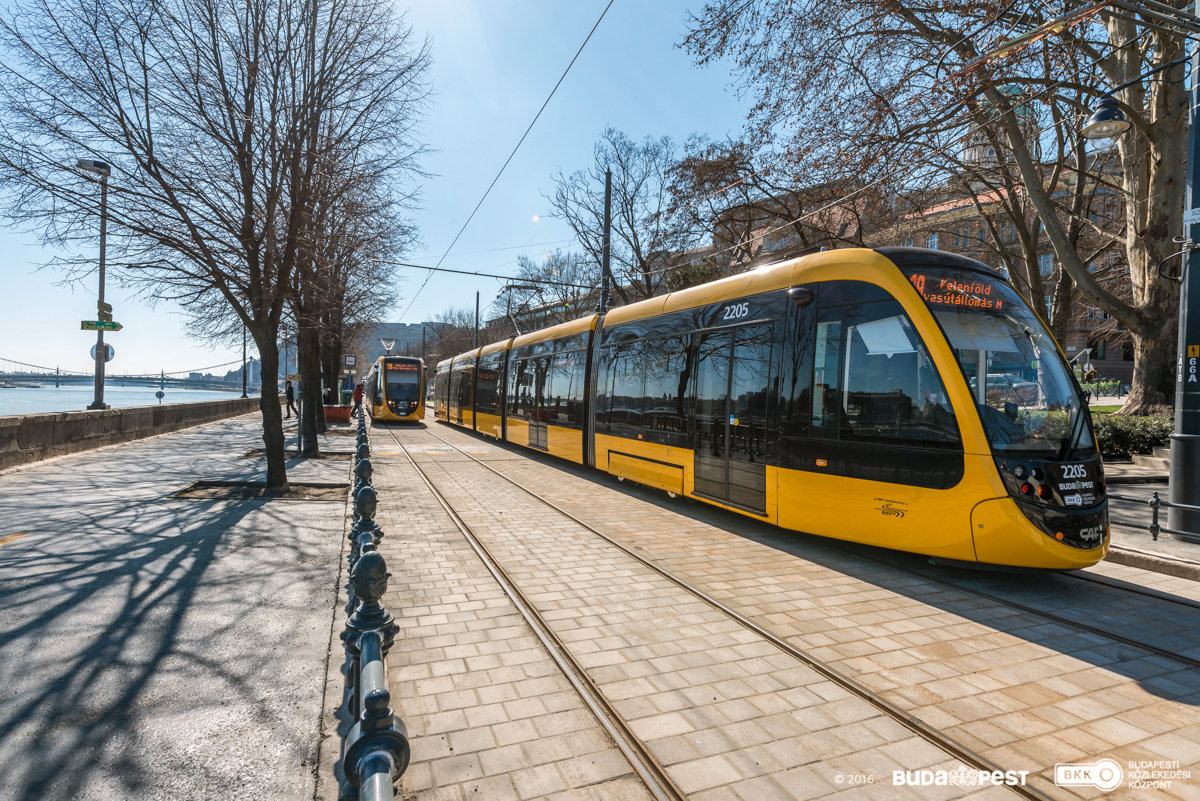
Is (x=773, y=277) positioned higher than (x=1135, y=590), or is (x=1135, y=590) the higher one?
(x=773, y=277)

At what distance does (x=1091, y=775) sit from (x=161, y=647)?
514 cm

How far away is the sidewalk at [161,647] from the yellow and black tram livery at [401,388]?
20851mm

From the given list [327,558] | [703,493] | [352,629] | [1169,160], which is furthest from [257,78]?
[1169,160]

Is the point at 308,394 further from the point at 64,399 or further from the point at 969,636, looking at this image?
the point at 64,399

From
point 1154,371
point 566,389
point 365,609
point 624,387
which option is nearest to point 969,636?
point 365,609

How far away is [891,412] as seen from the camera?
6027 millimetres

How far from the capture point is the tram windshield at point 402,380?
29156 mm

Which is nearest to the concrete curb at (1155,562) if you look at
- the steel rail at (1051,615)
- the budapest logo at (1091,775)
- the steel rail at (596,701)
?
the steel rail at (1051,615)

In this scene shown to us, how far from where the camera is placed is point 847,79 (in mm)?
11820

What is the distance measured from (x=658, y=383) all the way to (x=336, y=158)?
21.0ft

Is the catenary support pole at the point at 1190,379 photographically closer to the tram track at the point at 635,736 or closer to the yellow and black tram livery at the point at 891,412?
the yellow and black tram livery at the point at 891,412

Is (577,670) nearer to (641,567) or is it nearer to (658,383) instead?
(641,567)

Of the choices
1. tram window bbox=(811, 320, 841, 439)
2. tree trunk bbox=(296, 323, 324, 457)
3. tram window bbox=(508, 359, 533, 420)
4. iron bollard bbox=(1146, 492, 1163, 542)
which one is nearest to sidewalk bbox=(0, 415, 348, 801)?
tram window bbox=(811, 320, 841, 439)

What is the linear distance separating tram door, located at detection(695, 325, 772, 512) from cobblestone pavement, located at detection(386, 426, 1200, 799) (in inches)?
24.0
